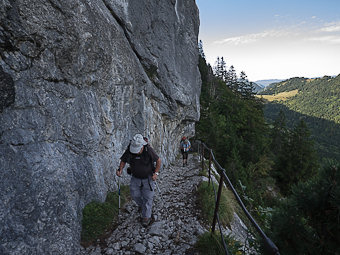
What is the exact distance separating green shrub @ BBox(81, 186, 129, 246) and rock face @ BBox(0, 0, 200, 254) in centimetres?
20

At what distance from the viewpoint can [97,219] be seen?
17.6 ft

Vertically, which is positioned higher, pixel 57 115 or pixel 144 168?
pixel 57 115

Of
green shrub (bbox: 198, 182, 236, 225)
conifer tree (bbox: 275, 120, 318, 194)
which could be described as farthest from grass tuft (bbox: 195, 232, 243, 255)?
conifer tree (bbox: 275, 120, 318, 194)

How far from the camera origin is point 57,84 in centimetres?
527

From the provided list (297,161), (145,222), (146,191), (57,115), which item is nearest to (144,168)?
(146,191)

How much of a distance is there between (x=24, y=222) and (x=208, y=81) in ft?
161

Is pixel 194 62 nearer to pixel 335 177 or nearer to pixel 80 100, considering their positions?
pixel 80 100

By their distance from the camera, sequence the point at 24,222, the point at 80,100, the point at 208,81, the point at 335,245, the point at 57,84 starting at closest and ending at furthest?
the point at 335,245 → the point at 24,222 → the point at 57,84 → the point at 80,100 → the point at 208,81

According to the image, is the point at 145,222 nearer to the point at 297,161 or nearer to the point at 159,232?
the point at 159,232

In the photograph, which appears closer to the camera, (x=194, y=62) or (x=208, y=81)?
(x=194, y=62)

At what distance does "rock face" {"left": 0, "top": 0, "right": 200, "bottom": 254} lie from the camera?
4.04m

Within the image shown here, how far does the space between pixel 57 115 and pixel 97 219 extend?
311 cm

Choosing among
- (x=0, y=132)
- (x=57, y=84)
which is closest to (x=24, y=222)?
(x=0, y=132)

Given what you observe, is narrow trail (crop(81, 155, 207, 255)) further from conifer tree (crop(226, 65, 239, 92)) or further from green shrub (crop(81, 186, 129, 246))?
conifer tree (crop(226, 65, 239, 92))
